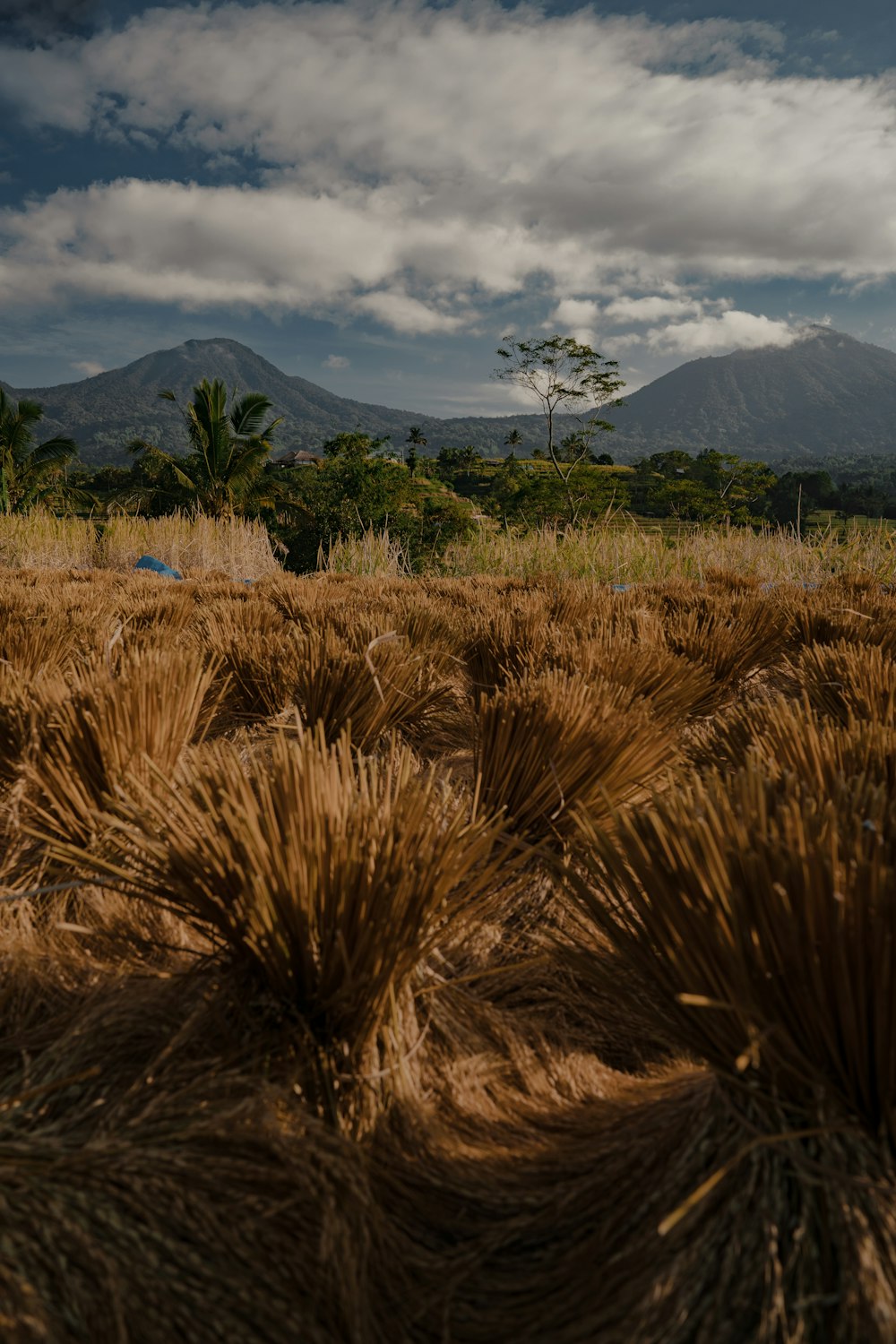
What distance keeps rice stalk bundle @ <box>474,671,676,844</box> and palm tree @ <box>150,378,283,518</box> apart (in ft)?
63.1

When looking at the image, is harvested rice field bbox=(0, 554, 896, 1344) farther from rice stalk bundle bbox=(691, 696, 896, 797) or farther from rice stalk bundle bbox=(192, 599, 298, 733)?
rice stalk bundle bbox=(192, 599, 298, 733)

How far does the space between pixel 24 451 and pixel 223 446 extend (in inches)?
248

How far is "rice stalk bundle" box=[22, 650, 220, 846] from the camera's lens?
81cm

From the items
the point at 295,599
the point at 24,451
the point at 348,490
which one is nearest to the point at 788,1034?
the point at 295,599

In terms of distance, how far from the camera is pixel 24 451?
21234mm

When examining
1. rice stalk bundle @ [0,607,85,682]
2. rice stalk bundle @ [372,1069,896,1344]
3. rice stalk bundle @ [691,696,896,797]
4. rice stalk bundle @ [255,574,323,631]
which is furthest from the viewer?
rice stalk bundle @ [255,574,323,631]

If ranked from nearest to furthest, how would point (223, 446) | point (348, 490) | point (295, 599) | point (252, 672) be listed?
point (252, 672) < point (295, 599) < point (348, 490) < point (223, 446)

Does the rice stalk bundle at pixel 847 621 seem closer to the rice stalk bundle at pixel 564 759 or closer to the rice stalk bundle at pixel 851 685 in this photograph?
the rice stalk bundle at pixel 851 685

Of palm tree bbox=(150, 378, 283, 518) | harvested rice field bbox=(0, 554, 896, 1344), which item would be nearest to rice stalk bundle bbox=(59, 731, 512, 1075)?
harvested rice field bbox=(0, 554, 896, 1344)

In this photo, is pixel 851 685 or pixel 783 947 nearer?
pixel 783 947

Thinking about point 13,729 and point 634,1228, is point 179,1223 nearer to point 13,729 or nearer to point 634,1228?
point 634,1228

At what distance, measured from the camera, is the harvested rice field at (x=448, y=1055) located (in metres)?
0.36

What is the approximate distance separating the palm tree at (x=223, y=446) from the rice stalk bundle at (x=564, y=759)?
1924 centimetres

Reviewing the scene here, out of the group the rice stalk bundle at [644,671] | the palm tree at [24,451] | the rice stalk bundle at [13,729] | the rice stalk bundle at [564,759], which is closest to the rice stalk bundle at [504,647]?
the rice stalk bundle at [644,671]
